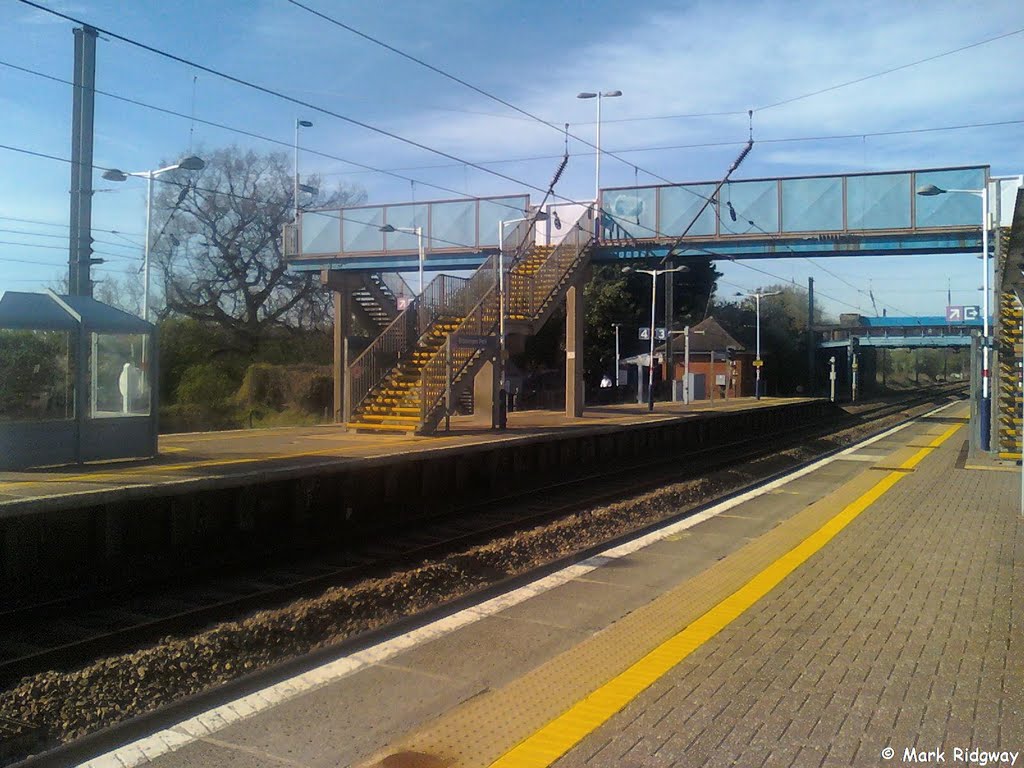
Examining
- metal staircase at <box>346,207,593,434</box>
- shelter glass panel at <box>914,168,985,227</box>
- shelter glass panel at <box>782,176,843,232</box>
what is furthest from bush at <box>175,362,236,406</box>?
shelter glass panel at <box>914,168,985,227</box>

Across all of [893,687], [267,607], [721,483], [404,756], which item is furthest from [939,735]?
[721,483]

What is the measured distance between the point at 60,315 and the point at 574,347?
15596mm

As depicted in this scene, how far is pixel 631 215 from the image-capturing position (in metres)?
28.0

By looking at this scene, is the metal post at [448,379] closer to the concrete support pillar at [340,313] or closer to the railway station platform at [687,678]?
the concrete support pillar at [340,313]

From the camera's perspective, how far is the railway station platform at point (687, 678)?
451 cm

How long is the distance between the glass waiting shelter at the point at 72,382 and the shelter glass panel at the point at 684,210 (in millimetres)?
18272

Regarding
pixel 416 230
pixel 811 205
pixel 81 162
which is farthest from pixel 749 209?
pixel 81 162

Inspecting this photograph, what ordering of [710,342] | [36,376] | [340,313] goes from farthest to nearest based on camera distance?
[710,342], [340,313], [36,376]

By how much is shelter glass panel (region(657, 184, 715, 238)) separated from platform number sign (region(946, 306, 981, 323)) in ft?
72.3

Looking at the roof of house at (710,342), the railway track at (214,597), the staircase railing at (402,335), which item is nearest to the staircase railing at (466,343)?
the staircase railing at (402,335)

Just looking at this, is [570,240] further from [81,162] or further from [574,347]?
[81,162]

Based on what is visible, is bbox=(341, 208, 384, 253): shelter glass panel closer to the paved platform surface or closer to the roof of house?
the paved platform surface

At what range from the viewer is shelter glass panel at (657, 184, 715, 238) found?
26.9m

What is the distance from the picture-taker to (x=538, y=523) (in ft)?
44.4
